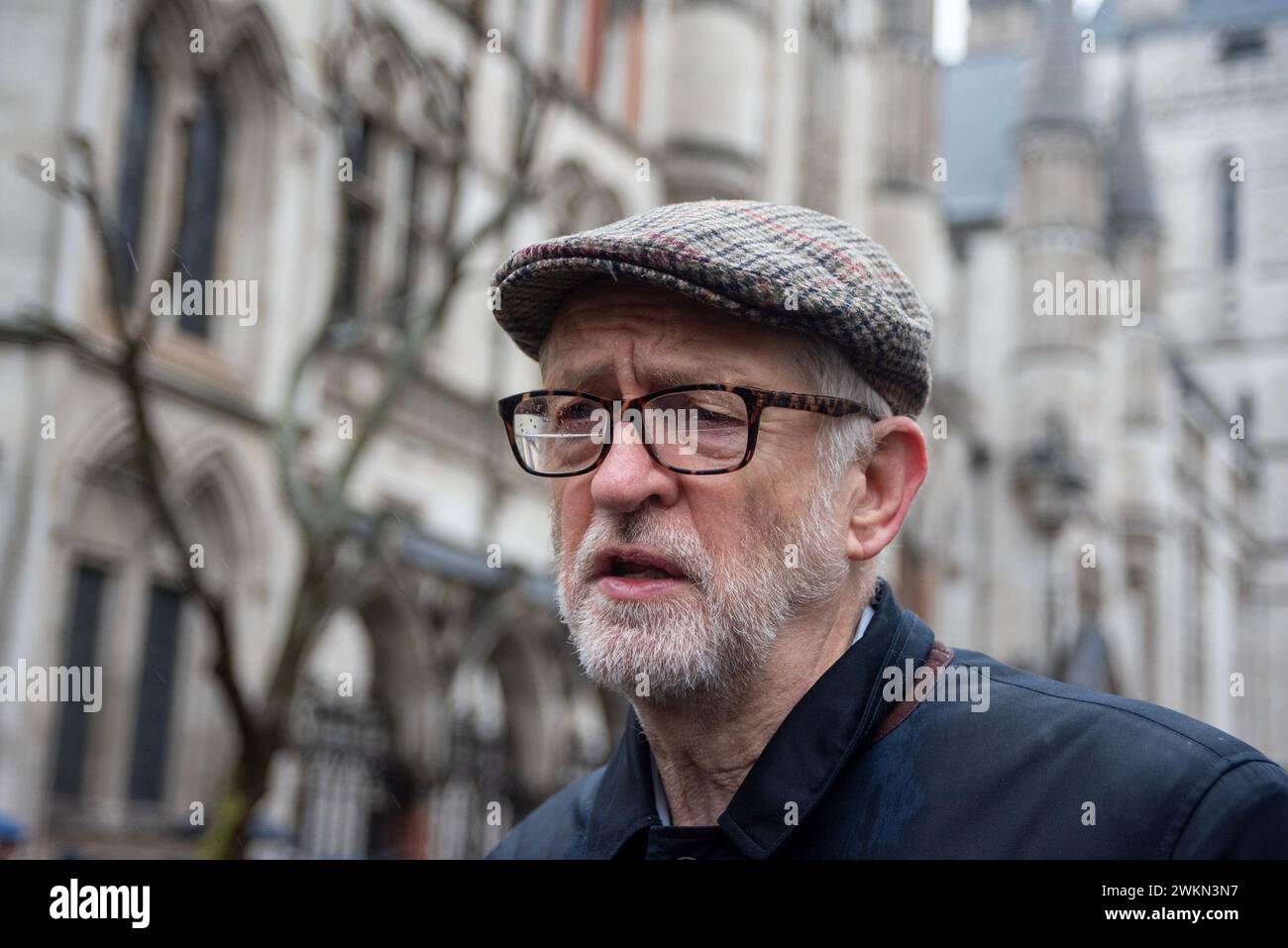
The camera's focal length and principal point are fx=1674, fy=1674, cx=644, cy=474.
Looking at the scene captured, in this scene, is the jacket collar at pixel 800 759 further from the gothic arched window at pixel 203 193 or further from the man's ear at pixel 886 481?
the gothic arched window at pixel 203 193

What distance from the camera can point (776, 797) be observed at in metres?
1.89

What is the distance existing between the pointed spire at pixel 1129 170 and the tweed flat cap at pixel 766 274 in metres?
32.3

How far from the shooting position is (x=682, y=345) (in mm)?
1996

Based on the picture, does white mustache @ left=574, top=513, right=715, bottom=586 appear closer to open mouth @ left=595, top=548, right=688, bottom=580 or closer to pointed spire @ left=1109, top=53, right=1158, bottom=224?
open mouth @ left=595, top=548, right=688, bottom=580

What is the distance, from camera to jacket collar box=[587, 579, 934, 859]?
1.89 meters

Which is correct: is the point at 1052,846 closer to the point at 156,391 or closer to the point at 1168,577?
the point at 156,391

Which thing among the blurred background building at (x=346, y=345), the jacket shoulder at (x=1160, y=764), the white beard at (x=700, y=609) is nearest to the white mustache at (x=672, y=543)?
the white beard at (x=700, y=609)

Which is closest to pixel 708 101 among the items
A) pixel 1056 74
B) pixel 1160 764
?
pixel 1056 74

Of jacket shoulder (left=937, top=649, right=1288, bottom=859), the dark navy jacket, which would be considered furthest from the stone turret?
jacket shoulder (left=937, top=649, right=1288, bottom=859)

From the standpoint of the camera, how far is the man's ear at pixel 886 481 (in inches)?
83.5

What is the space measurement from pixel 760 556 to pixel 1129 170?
3363 centimetres

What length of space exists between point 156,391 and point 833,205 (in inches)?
485

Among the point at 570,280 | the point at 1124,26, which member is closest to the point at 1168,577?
the point at 1124,26

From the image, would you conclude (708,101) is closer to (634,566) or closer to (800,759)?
(634,566)
